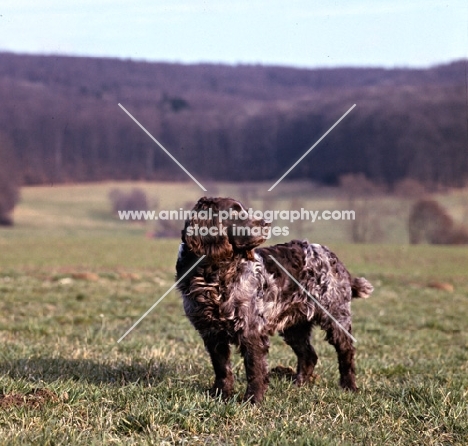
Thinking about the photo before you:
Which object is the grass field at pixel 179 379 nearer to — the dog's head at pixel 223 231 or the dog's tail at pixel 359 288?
the dog's tail at pixel 359 288

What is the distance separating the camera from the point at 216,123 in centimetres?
6162

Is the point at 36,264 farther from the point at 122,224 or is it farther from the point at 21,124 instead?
the point at 122,224

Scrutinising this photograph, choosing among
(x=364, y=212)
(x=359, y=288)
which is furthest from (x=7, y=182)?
(x=359, y=288)

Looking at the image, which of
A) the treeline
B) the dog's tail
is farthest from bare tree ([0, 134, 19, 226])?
the dog's tail

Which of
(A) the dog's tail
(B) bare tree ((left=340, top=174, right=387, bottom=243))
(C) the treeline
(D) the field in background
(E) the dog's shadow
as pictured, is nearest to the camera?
(E) the dog's shadow

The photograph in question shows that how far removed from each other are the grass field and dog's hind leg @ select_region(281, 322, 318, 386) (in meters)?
0.18

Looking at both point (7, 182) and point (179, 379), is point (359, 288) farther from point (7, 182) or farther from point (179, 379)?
point (7, 182)

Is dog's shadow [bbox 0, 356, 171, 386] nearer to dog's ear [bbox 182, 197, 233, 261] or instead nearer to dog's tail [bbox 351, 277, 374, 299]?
dog's ear [bbox 182, 197, 233, 261]

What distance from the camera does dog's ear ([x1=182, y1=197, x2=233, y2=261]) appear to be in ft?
20.3

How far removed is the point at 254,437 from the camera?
492cm

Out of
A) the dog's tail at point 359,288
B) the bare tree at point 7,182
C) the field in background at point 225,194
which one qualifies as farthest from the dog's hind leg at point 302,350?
the bare tree at point 7,182

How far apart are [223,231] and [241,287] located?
1.85 ft

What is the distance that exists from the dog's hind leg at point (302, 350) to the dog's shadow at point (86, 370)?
4.38 feet

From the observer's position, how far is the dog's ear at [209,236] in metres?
6.18
